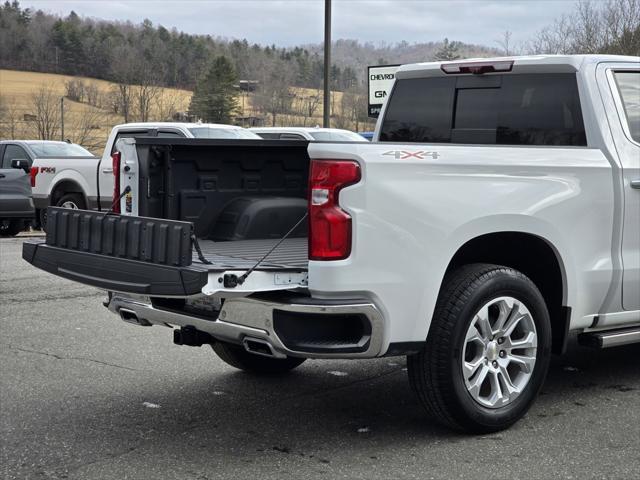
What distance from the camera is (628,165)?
5391 millimetres

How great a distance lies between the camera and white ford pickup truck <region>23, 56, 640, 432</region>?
14.3 feet

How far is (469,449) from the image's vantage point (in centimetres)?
471

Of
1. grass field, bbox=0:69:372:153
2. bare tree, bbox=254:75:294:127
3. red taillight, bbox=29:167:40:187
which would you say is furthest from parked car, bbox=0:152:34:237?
bare tree, bbox=254:75:294:127

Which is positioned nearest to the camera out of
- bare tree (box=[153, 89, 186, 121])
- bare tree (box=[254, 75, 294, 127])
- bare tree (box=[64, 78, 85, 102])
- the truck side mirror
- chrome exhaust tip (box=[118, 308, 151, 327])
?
chrome exhaust tip (box=[118, 308, 151, 327])

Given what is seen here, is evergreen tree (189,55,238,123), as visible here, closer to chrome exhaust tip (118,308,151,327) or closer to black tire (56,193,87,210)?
black tire (56,193,87,210)

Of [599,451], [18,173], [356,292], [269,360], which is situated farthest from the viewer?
[18,173]

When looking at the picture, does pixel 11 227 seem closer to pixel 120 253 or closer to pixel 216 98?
pixel 120 253

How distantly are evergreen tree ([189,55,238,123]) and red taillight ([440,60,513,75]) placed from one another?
143ft

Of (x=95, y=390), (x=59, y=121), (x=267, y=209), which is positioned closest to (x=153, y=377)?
(x=95, y=390)

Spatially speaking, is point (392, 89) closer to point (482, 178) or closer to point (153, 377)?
point (482, 178)

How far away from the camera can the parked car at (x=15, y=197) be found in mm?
17672

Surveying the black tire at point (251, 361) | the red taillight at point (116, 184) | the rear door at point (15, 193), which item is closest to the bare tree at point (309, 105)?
the rear door at point (15, 193)

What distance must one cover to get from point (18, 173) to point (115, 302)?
45.0 feet

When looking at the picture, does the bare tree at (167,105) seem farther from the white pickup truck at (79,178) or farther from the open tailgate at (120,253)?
the open tailgate at (120,253)
